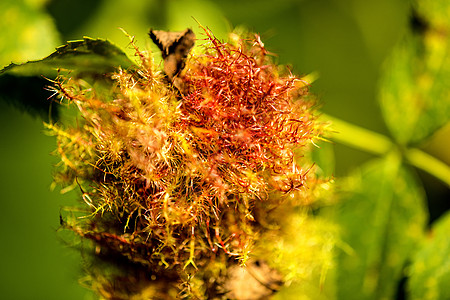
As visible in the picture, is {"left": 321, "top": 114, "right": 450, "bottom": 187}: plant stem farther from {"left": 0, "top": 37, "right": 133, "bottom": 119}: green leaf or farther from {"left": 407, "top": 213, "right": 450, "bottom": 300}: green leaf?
{"left": 0, "top": 37, "right": 133, "bottom": 119}: green leaf

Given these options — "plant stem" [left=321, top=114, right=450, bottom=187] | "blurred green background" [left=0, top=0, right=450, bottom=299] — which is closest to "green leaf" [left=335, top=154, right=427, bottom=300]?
"plant stem" [left=321, top=114, right=450, bottom=187]

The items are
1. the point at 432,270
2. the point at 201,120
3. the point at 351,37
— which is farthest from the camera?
the point at 351,37

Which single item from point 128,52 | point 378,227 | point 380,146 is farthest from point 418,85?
point 128,52

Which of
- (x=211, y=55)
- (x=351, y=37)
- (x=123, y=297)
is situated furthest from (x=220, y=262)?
(x=351, y=37)

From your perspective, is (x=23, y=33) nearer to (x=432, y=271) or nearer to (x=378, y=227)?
(x=378, y=227)

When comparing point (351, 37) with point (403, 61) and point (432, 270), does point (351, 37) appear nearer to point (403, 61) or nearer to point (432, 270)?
point (403, 61)
